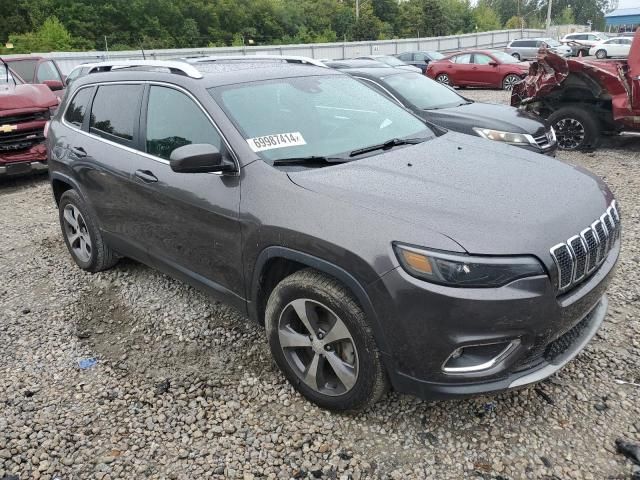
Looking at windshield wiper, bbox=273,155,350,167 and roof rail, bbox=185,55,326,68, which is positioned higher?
roof rail, bbox=185,55,326,68

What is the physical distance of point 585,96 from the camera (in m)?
8.28

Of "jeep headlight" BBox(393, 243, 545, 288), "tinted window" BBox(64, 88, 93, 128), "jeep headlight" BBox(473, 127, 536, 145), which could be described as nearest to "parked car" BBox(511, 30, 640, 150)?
"jeep headlight" BBox(473, 127, 536, 145)

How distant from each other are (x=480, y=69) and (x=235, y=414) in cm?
1860

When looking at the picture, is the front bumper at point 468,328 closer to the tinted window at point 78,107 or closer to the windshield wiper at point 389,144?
the windshield wiper at point 389,144

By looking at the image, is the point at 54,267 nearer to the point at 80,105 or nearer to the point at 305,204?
the point at 80,105

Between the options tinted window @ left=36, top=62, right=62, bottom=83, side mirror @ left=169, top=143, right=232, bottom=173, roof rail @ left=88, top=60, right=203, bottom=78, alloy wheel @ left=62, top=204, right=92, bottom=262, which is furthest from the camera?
tinted window @ left=36, top=62, right=62, bottom=83

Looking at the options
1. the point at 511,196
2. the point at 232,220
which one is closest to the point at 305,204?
the point at 232,220

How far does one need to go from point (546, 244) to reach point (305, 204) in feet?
3.67

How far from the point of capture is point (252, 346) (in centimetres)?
343

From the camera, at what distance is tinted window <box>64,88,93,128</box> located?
14.0 feet

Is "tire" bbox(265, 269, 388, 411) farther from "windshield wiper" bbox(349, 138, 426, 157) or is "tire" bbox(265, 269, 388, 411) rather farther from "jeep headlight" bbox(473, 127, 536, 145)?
"jeep headlight" bbox(473, 127, 536, 145)

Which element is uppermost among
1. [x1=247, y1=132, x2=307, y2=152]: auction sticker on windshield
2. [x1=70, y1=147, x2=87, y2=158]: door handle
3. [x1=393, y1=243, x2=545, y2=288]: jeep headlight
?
[x1=247, y1=132, x2=307, y2=152]: auction sticker on windshield

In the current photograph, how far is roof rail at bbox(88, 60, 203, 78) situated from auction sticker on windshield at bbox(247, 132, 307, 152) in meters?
0.68

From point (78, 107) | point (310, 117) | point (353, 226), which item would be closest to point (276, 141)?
point (310, 117)
